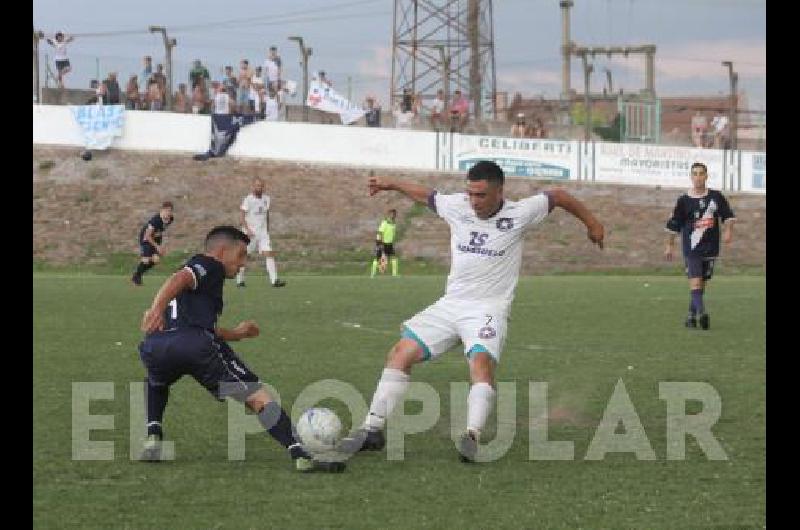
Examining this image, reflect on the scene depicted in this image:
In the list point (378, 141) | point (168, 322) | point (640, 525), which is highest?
point (378, 141)

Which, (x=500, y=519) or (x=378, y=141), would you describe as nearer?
(x=500, y=519)

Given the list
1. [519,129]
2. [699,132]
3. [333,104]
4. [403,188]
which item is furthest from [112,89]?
[403,188]

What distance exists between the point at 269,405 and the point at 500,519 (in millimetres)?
2147

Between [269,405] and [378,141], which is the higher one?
[378,141]

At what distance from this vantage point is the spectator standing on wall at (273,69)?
44300 millimetres

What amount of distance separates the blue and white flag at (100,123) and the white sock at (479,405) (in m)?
34.9

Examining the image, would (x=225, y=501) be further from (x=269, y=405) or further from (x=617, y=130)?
(x=617, y=130)

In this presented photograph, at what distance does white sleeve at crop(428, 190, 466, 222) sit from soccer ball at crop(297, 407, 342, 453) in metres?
1.75

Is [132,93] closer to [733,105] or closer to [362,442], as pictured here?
[733,105]

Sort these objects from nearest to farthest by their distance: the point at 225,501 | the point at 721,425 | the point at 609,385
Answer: the point at 225,501 < the point at 721,425 < the point at 609,385

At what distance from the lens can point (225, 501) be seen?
7.70 metres

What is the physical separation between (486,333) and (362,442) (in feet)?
3.65
